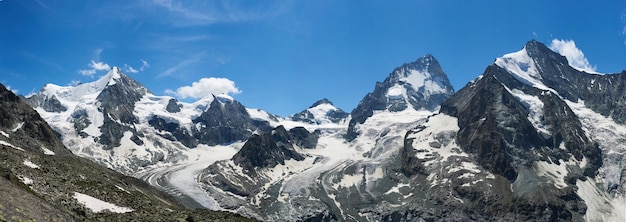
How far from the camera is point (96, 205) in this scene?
73688 millimetres

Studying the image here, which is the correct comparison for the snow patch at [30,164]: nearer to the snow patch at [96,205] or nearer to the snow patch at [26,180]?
the snow patch at [26,180]

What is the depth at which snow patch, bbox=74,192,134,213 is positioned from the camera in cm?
7250

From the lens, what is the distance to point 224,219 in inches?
3425

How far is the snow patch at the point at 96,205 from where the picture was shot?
72500 mm

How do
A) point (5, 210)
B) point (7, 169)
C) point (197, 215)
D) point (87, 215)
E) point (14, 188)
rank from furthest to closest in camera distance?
point (197, 215) < point (7, 169) < point (87, 215) < point (14, 188) < point (5, 210)

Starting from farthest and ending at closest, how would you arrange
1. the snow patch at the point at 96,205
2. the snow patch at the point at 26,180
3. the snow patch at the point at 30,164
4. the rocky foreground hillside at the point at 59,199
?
the snow patch at the point at 30,164
the snow patch at the point at 26,180
the snow patch at the point at 96,205
the rocky foreground hillside at the point at 59,199

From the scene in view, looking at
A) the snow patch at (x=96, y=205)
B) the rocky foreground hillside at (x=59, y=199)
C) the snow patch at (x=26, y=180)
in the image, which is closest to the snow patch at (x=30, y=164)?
the rocky foreground hillside at (x=59, y=199)

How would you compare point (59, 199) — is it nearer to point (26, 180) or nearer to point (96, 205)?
point (96, 205)

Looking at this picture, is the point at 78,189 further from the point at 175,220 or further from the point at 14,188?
the point at 14,188

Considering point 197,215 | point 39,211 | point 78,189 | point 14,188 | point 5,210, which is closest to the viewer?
point 5,210

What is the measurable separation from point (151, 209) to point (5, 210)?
116ft

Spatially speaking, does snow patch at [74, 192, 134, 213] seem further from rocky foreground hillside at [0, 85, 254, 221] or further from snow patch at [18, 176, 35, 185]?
snow patch at [18, 176, 35, 185]

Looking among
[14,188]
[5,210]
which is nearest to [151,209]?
[14,188]

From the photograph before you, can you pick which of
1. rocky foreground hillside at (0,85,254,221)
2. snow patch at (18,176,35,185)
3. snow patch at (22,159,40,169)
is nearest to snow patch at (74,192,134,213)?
rocky foreground hillside at (0,85,254,221)
